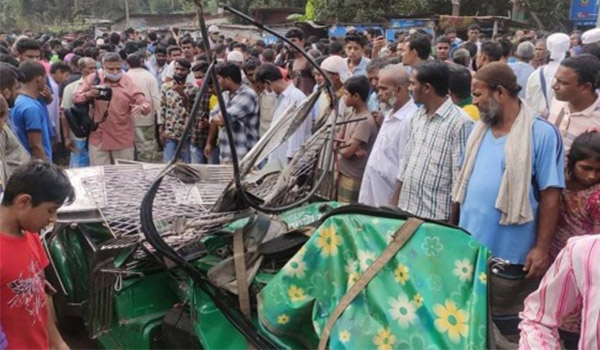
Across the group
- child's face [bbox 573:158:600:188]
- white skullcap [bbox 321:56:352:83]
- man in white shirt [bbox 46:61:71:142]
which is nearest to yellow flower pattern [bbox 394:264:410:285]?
child's face [bbox 573:158:600:188]

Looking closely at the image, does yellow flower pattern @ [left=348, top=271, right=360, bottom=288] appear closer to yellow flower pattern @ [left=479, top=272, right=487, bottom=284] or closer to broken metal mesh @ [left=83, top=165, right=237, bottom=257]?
yellow flower pattern @ [left=479, top=272, right=487, bottom=284]

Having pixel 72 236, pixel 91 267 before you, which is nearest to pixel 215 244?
pixel 91 267

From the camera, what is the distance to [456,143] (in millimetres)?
3342

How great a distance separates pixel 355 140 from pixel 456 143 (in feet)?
3.85

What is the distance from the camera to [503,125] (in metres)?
2.92

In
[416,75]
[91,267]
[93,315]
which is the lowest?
[93,315]

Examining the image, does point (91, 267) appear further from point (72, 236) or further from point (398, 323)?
point (398, 323)

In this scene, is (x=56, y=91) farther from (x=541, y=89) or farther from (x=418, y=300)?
(x=418, y=300)

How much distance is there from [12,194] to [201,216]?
769mm

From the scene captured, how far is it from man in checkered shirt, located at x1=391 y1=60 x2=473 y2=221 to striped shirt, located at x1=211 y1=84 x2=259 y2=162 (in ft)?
7.08

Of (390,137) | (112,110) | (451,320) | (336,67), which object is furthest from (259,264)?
(112,110)

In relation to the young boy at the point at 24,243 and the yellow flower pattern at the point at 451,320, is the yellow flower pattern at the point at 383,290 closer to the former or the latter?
the yellow flower pattern at the point at 451,320

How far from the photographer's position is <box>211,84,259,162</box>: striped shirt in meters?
5.36

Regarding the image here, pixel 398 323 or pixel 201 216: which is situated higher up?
pixel 201 216
